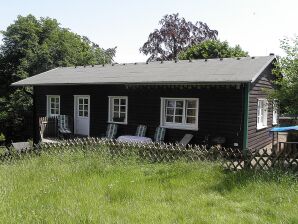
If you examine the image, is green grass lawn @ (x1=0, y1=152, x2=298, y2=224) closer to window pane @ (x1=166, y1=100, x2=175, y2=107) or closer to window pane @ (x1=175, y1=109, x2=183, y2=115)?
window pane @ (x1=175, y1=109, x2=183, y2=115)

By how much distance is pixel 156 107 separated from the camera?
14875mm

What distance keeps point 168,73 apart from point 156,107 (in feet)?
5.22

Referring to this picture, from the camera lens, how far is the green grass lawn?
5426 millimetres

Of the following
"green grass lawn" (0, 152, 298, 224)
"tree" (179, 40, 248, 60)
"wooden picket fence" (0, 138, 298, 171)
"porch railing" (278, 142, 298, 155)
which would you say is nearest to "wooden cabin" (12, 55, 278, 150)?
"porch railing" (278, 142, 298, 155)

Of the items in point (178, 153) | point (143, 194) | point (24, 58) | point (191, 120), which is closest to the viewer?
point (143, 194)

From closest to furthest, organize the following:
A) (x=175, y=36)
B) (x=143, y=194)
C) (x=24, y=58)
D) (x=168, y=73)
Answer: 1. (x=143, y=194)
2. (x=168, y=73)
3. (x=24, y=58)
4. (x=175, y=36)

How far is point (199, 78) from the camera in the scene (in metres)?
13.0

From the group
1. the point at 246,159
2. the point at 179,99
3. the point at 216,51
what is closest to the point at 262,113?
the point at 179,99

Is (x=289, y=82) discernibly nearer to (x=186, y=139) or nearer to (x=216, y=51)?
(x=186, y=139)

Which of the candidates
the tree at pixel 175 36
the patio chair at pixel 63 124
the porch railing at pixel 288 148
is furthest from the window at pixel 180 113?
the tree at pixel 175 36

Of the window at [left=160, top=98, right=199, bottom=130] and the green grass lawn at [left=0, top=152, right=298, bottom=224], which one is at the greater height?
the window at [left=160, top=98, right=199, bottom=130]

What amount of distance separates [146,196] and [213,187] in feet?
5.26

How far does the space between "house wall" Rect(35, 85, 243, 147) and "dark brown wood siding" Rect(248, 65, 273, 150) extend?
0.85 metres

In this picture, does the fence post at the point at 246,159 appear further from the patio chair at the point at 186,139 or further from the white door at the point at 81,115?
the white door at the point at 81,115
